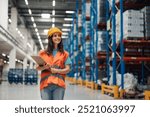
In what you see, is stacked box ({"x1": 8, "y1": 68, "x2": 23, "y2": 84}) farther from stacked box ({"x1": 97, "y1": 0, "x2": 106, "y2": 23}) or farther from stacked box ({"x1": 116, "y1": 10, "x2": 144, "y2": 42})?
stacked box ({"x1": 116, "y1": 10, "x2": 144, "y2": 42})

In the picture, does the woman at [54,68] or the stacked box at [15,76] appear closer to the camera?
the woman at [54,68]

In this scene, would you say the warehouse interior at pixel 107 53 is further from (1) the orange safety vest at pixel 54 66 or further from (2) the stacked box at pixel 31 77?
(1) the orange safety vest at pixel 54 66

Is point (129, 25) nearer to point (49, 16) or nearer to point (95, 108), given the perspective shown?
point (95, 108)

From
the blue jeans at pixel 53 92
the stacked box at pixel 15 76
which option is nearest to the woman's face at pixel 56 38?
the blue jeans at pixel 53 92

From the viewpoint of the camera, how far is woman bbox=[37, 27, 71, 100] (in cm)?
269

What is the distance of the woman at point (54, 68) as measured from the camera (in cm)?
269

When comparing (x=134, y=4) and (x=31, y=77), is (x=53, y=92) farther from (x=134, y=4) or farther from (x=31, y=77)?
(x=31, y=77)

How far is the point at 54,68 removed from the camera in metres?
2.67

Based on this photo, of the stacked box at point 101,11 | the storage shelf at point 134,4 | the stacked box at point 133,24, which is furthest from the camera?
the stacked box at point 101,11

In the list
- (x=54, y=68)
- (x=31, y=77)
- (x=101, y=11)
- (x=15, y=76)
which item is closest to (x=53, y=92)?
(x=54, y=68)

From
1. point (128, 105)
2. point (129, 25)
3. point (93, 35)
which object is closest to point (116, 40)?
point (129, 25)

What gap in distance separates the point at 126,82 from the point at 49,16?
2118 centimetres

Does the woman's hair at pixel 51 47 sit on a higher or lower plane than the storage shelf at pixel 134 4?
lower

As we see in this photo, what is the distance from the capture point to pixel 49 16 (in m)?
28.3
